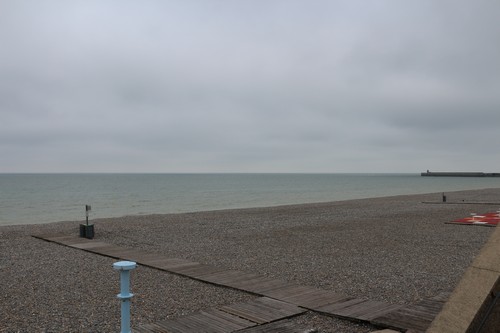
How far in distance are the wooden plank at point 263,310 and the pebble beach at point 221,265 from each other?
25 centimetres

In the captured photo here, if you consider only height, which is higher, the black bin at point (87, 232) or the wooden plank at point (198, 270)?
the black bin at point (87, 232)

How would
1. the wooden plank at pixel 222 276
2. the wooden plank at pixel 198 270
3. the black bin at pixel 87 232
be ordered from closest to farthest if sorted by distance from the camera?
the wooden plank at pixel 222 276, the wooden plank at pixel 198 270, the black bin at pixel 87 232

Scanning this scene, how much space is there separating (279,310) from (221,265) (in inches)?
140

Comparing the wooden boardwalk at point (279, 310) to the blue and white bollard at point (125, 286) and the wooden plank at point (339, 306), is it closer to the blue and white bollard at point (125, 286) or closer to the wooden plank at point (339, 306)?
the wooden plank at point (339, 306)

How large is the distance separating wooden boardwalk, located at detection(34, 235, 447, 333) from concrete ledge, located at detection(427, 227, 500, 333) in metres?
1.65

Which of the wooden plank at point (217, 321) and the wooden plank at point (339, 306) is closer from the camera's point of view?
the wooden plank at point (217, 321)

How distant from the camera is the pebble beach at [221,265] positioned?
6.11 meters

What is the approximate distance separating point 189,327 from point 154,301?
1424 mm

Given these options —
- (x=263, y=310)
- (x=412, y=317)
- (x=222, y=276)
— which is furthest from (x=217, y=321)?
(x=222, y=276)

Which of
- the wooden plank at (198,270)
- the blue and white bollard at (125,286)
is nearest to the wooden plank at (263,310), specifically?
the blue and white bollard at (125,286)

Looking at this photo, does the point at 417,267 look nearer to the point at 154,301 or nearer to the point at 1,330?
the point at 154,301

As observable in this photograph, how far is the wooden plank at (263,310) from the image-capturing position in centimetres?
573

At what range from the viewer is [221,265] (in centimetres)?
943

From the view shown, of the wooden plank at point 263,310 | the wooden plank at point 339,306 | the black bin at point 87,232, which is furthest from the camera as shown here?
the black bin at point 87,232
